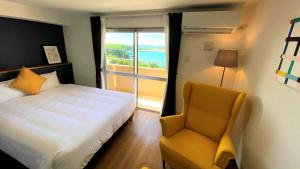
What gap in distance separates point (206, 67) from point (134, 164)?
2.01m

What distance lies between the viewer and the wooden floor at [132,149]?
71.0 inches

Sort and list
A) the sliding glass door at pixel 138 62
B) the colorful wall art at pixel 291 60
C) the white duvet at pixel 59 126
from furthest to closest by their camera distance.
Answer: the sliding glass door at pixel 138 62, the white duvet at pixel 59 126, the colorful wall art at pixel 291 60

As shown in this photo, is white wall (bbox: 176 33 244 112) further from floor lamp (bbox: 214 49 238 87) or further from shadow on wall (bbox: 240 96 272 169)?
shadow on wall (bbox: 240 96 272 169)

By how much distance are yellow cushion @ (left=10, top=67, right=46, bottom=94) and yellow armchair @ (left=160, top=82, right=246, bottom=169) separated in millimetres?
2466

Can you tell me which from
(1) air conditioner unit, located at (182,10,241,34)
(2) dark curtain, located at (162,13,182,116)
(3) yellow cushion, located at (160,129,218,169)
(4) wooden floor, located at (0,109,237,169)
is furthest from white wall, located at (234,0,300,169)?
(2) dark curtain, located at (162,13,182,116)

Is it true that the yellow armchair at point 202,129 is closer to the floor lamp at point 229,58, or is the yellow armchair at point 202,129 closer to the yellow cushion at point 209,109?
the yellow cushion at point 209,109

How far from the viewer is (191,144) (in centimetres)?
156

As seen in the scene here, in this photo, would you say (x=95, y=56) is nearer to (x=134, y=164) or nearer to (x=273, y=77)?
(x=134, y=164)

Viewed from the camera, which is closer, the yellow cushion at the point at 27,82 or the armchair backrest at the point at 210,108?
the armchair backrest at the point at 210,108

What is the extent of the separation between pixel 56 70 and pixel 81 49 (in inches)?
30.7

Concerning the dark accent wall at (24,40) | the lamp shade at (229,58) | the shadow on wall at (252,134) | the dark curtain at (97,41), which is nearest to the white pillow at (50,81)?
the dark accent wall at (24,40)

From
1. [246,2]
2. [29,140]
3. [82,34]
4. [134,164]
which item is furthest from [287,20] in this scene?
[82,34]

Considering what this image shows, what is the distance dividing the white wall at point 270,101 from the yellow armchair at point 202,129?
225 mm

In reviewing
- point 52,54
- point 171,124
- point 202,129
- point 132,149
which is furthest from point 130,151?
point 52,54
